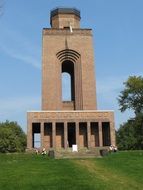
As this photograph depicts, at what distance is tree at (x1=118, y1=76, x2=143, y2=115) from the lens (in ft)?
179

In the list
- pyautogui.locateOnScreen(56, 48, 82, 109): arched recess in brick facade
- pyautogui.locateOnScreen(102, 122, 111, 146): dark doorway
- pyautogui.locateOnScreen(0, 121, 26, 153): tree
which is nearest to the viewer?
pyautogui.locateOnScreen(102, 122, 111, 146): dark doorway

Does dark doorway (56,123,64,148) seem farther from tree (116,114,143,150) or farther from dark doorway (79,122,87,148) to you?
tree (116,114,143,150)

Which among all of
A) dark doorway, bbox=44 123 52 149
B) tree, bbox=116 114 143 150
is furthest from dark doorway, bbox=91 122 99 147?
tree, bbox=116 114 143 150

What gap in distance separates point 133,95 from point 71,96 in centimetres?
820

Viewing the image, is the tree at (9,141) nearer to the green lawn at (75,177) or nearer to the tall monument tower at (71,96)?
the tall monument tower at (71,96)

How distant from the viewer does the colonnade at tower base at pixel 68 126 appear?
154 ft

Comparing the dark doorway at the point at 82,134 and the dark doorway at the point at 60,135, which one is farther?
the dark doorway at the point at 82,134

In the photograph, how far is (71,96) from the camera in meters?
55.1

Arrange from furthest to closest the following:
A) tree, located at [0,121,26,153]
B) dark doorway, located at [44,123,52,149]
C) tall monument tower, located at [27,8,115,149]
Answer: tree, located at [0,121,26,153] < dark doorway, located at [44,123,52,149] < tall monument tower, located at [27,8,115,149]

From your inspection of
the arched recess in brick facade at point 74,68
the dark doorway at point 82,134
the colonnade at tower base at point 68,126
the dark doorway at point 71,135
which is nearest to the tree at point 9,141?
the arched recess in brick facade at point 74,68

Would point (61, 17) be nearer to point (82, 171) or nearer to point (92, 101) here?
point (92, 101)

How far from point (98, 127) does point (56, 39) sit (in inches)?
→ 523

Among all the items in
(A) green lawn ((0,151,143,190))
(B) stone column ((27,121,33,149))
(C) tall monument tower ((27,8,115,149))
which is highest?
(C) tall monument tower ((27,8,115,149))

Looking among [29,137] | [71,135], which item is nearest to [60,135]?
[71,135]
